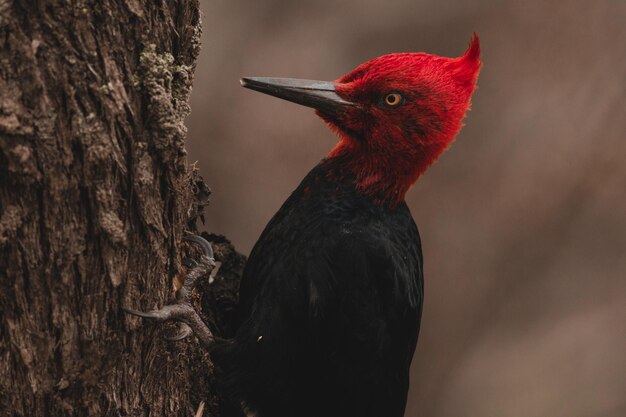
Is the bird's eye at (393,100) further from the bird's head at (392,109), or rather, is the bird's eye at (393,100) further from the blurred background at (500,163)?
the blurred background at (500,163)

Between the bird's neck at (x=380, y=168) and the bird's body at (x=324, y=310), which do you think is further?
the bird's neck at (x=380, y=168)

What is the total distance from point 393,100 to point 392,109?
0.03m

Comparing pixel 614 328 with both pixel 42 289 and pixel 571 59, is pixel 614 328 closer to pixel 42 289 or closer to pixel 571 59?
pixel 571 59

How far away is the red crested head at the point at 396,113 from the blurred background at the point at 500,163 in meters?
2.42

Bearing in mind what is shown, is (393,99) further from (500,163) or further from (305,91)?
(500,163)

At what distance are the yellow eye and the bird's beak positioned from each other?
0.41 feet

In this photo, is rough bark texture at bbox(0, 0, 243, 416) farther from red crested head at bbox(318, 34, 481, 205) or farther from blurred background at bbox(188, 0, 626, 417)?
blurred background at bbox(188, 0, 626, 417)

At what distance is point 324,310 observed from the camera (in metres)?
2.52

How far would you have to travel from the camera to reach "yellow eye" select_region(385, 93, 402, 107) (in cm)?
267

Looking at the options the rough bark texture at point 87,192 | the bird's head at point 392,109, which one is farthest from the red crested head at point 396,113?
the rough bark texture at point 87,192

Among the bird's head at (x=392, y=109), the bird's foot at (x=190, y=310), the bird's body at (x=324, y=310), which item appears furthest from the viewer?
the bird's head at (x=392, y=109)

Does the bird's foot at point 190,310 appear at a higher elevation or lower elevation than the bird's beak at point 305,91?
lower

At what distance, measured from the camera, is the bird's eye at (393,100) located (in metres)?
2.67

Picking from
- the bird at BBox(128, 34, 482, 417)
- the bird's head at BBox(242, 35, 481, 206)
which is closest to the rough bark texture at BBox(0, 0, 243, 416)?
the bird at BBox(128, 34, 482, 417)
